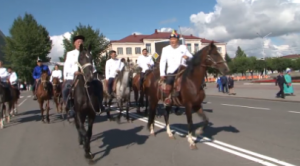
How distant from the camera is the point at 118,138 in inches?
328

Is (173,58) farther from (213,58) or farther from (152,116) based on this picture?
(152,116)

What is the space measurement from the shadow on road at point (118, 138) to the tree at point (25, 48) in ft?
184

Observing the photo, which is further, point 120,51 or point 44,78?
point 120,51

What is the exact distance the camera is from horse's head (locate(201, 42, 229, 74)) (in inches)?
270

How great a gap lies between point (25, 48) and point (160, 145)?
→ 5952 cm

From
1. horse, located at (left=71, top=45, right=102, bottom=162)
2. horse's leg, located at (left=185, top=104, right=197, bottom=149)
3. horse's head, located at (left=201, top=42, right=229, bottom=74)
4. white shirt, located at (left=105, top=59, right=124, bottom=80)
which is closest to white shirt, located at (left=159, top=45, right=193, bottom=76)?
horse's head, located at (left=201, top=42, right=229, bottom=74)

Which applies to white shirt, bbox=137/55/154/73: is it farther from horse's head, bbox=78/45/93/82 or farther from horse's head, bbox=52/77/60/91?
horse's head, bbox=78/45/93/82

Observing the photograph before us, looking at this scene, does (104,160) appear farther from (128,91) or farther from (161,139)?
(128,91)

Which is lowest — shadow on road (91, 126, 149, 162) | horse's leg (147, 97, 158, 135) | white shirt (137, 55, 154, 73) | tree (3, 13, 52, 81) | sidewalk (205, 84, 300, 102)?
shadow on road (91, 126, 149, 162)

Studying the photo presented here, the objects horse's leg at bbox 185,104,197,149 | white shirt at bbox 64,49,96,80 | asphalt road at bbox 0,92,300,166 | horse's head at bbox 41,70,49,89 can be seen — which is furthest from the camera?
horse's head at bbox 41,70,49,89

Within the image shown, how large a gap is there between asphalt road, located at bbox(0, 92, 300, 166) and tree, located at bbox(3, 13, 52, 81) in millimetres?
53785

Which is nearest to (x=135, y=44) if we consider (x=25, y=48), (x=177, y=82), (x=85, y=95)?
(x=25, y=48)

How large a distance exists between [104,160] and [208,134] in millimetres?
3357

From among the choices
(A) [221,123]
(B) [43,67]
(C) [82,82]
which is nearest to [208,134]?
(A) [221,123]
